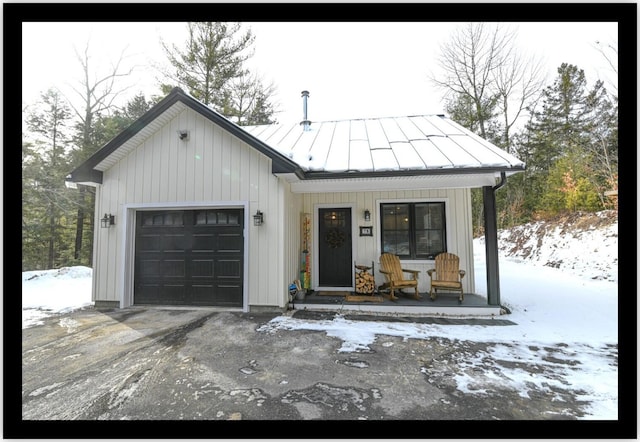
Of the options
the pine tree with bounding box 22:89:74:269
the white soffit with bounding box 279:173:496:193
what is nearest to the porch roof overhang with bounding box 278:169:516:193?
the white soffit with bounding box 279:173:496:193

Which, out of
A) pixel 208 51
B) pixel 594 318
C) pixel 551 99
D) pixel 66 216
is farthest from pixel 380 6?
pixel 551 99

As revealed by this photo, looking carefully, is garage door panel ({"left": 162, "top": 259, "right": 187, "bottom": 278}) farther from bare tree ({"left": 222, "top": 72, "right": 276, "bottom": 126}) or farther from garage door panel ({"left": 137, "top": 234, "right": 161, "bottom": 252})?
bare tree ({"left": 222, "top": 72, "right": 276, "bottom": 126})

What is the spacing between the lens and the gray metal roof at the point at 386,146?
4.56 metres

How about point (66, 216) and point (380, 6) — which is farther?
point (66, 216)

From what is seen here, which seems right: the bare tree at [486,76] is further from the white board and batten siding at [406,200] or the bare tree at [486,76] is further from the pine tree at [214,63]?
the white board and batten siding at [406,200]

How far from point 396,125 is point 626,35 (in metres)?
5.60

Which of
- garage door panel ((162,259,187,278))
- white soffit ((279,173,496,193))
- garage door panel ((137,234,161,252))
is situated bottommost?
garage door panel ((162,259,187,278))

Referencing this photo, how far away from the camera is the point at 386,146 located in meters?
5.59

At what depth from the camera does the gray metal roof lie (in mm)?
4562

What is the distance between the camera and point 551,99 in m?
13.6

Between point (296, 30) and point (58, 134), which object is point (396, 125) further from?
point (58, 134)

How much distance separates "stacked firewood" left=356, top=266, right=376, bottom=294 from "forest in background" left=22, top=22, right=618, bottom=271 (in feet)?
31.8

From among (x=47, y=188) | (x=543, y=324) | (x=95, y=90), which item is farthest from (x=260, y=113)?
(x=543, y=324)

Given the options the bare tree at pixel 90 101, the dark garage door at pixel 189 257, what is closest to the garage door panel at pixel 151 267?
the dark garage door at pixel 189 257
